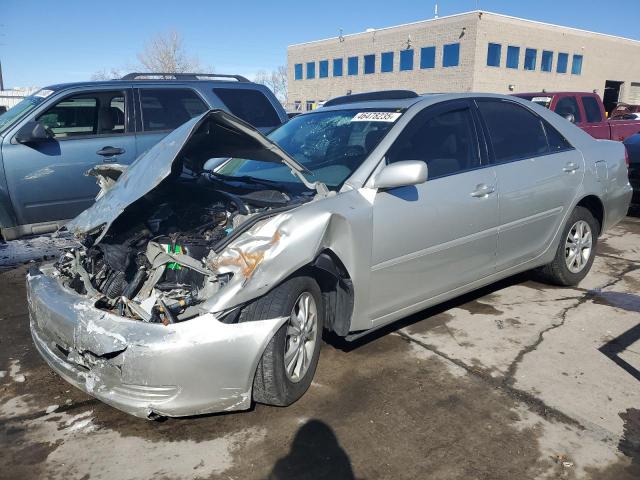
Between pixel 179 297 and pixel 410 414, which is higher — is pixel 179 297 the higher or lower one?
the higher one

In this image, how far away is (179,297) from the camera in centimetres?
257

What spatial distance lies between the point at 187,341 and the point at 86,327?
549 mm

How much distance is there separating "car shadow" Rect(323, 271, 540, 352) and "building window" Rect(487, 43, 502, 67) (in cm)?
3556

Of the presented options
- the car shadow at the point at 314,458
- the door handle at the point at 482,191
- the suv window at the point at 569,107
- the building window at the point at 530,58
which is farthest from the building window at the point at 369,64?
the car shadow at the point at 314,458

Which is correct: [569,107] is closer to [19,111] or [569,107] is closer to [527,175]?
[527,175]

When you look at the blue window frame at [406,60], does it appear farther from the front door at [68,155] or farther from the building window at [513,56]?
the front door at [68,155]

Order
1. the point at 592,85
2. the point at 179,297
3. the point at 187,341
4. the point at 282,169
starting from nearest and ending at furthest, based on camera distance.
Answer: the point at 187,341 → the point at 179,297 → the point at 282,169 → the point at 592,85

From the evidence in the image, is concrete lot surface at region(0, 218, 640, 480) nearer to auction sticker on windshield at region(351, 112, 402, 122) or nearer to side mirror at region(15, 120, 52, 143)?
auction sticker on windshield at region(351, 112, 402, 122)

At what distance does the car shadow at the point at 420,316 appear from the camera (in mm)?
3783

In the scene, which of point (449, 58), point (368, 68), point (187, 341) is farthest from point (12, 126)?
point (368, 68)

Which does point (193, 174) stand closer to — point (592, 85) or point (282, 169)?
point (282, 169)

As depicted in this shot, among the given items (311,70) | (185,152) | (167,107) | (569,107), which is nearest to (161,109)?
(167,107)

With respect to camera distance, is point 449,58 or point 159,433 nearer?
point 159,433

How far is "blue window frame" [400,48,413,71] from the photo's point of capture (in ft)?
133
